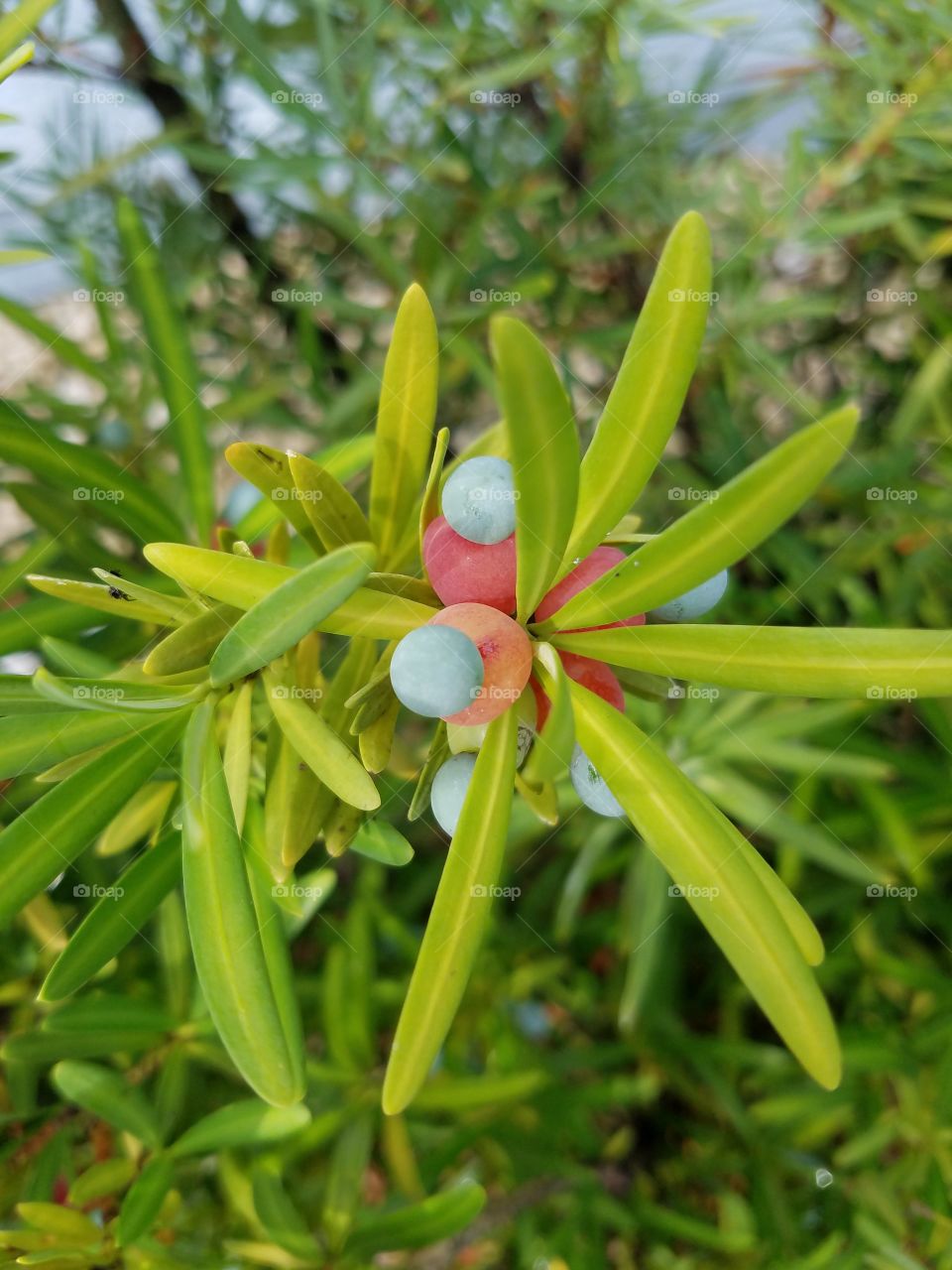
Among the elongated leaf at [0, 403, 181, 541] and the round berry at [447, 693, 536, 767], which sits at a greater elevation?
the elongated leaf at [0, 403, 181, 541]

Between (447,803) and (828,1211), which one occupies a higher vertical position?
(447,803)

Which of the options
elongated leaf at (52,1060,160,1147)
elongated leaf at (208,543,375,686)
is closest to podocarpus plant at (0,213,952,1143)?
elongated leaf at (208,543,375,686)

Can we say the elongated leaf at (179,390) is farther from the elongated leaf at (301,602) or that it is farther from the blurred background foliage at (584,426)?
the elongated leaf at (301,602)

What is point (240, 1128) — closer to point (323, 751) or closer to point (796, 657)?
point (323, 751)

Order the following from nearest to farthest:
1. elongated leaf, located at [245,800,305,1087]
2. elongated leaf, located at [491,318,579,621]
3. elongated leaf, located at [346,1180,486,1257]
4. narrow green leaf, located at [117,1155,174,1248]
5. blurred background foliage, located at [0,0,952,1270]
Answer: elongated leaf, located at [491,318,579,621] → elongated leaf, located at [245,800,305,1087] → narrow green leaf, located at [117,1155,174,1248] → elongated leaf, located at [346,1180,486,1257] → blurred background foliage, located at [0,0,952,1270]

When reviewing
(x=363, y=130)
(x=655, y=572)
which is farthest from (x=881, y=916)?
(x=363, y=130)

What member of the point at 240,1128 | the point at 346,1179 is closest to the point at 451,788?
the point at 240,1128

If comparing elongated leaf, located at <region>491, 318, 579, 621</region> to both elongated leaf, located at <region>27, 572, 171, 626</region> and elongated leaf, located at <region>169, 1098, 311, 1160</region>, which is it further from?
elongated leaf, located at <region>169, 1098, 311, 1160</region>

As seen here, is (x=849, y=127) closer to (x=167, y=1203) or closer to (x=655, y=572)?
(x=655, y=572)
